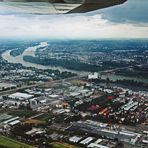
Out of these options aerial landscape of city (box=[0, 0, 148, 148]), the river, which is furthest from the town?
the river

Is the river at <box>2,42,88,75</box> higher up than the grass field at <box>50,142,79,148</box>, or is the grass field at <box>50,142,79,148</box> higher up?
the river at <box>2,42,88,75</box>

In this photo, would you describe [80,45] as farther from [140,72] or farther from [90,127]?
[90,127]

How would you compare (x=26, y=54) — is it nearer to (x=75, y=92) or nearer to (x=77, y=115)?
(x=75, y=92)

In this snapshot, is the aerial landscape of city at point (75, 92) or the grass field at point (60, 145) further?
the aerial landscape of city at point (75, 92)

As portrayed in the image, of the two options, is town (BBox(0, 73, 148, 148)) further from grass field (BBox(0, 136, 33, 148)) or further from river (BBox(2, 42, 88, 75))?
river (BBox(2, 42, 88, 75))

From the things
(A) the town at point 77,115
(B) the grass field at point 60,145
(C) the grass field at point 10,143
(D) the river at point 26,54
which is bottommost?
(B) the grass field at point 60,145

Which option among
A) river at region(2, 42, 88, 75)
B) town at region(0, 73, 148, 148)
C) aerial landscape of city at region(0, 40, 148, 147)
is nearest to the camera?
town at region(0, 73, 148, 148)

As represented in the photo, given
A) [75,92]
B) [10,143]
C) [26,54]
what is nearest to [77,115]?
[75,92]

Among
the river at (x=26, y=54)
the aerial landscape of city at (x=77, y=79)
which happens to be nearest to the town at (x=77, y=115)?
the aerial landscape of city at (x=77, y=79)

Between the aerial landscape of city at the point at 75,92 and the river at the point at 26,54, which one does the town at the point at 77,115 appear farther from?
the river at the point at 26,54
